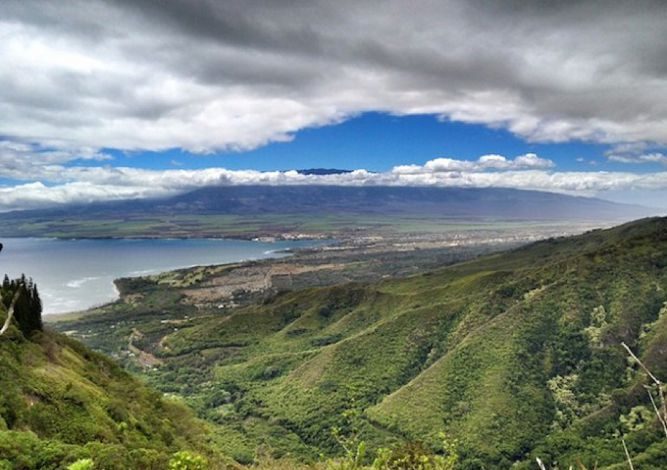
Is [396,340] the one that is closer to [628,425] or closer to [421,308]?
[421,308]

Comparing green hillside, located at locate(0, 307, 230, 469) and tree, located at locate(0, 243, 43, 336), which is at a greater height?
tree, located at locate(0, 243, 43, 336)

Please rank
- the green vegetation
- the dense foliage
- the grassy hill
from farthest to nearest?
the grassy hill < the dense foliage < the green vegetation

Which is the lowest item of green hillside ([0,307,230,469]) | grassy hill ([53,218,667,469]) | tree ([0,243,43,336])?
grassy hill ([53,218,667,469])

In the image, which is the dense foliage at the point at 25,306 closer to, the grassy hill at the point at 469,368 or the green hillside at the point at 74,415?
the green hillside at the point at 74,415

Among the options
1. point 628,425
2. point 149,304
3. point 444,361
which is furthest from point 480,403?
point 149,304

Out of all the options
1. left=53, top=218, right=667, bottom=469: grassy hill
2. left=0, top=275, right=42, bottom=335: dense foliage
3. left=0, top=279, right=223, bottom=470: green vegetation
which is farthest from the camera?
left=53, top=218, right=667, bottom=469: grassy hill

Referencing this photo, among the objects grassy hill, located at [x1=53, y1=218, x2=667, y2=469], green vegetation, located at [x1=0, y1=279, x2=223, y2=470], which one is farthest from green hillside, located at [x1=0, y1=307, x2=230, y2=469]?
grassy hill, located at [x1=53, y1=218, x2=667, y2=469]

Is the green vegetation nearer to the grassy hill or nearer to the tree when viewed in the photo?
the tree

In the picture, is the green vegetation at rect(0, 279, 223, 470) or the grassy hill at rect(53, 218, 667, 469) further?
the grassy hill at rect(53, 218, 667, 469)
